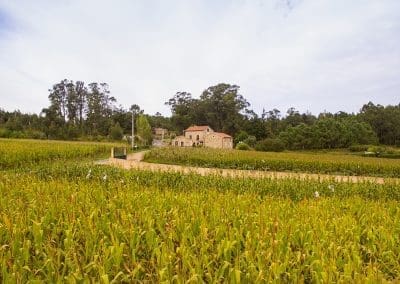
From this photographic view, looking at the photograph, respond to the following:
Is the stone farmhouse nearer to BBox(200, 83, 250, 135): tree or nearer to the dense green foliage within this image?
BBox(200, 83, 250, 135): tree

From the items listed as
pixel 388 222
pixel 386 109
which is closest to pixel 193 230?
pixel 388 222

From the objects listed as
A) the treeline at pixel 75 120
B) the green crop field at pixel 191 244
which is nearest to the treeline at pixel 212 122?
the treeline at pixel 75 120

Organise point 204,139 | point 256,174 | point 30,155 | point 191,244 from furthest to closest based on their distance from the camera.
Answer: point 204,139
point 30,155
point 256,174
point 191,244

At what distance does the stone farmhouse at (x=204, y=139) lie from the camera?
226ft

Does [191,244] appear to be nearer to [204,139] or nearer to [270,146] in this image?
[270,146]

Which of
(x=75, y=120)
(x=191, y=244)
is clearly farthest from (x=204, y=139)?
(x=191, y=244)

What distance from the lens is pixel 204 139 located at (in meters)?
71.9

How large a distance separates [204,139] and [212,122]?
18.4 metres

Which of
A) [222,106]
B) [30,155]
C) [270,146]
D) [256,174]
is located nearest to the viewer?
[256,174]

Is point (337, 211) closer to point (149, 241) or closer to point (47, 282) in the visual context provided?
point (149, 241)

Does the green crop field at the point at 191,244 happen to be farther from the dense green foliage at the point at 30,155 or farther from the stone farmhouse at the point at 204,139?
the stone farmhouse at the point at 204,139

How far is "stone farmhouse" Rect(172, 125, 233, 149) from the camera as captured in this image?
68.8 meters

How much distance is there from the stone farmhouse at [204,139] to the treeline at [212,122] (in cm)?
396

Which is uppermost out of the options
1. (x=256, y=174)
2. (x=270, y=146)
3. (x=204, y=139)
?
(x=204, y=139)
